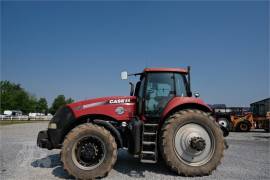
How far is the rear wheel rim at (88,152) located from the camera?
5.31 m

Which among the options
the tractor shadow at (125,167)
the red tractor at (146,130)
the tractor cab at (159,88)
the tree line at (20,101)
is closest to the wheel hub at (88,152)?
the red tractor at (146,130)

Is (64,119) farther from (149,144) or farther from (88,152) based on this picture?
(149,144)

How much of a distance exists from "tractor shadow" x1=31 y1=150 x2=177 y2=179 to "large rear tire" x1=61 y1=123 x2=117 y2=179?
284mm

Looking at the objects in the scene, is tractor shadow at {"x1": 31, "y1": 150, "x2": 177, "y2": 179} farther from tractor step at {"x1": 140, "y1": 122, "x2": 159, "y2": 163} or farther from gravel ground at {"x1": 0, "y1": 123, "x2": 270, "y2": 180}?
tractor step at {"x1": 140, "y1": 122, "x2": 159, "y2": 163}

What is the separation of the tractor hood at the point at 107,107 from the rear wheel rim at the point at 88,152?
68 cm

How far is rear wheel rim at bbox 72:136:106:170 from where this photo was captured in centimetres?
531

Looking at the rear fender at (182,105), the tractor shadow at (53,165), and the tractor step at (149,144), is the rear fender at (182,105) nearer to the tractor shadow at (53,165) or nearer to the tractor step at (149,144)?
the tractor step at (149,144)

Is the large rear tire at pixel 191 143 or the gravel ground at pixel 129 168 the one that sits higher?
the large rear tire at pixel 191 143

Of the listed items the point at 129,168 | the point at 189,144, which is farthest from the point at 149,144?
the point at 129,168

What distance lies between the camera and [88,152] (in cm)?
532

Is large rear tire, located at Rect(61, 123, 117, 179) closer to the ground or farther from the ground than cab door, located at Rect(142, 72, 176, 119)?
closer to the ground

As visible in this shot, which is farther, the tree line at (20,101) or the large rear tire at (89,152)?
the tree line at (20,101)

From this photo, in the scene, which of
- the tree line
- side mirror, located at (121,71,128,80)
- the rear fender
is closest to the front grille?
side mirror, located at (121,71,128,80)

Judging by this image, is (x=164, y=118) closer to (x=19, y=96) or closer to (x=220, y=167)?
(x=220, y=167)
